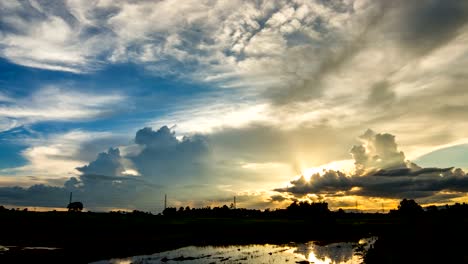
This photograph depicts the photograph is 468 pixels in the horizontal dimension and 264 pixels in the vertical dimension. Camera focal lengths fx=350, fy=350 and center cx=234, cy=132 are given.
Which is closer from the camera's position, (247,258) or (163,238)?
(247,258)

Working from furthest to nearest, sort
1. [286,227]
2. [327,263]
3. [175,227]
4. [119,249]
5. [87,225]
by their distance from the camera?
[286,227] < [175,227] < [87,225] < [119,249] < [327,263]

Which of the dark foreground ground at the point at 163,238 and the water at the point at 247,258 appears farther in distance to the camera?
the water at the point at 247,258

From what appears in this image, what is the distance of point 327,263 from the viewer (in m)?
52.6

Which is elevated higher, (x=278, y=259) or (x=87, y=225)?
(x=87, y=225)

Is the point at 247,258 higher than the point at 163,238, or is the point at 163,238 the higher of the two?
the point at 163,238

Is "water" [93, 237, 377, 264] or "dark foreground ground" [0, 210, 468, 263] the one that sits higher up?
"dark foreground ground" [0, 210, 468, 263]

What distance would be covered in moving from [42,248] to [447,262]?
191 ft

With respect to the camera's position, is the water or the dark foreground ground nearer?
the dark foreground ground

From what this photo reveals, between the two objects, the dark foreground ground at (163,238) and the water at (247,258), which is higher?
the dark foreground ground at (163,238)

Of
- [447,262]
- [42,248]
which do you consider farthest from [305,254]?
[42,248]

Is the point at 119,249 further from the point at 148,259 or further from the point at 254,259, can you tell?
the point at 254,259

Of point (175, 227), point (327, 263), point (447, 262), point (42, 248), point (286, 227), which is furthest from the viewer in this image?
point (286, 227)

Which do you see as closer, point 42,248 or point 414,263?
point 414,263

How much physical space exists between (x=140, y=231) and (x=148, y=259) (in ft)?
144
